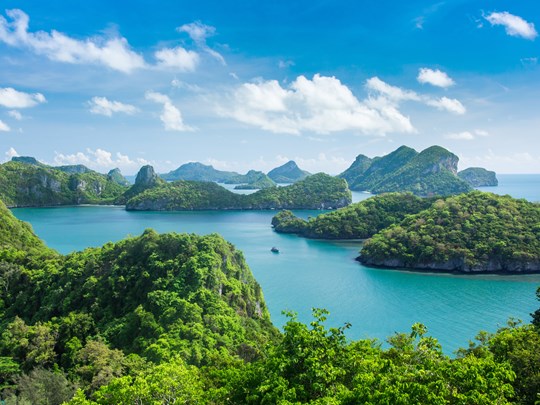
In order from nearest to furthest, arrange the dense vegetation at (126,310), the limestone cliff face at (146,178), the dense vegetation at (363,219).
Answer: the dense vegetation at (126,310) → the dense vegetation at (363,219) → the limestone cliff face at (146,178)

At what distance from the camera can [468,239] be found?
213ft

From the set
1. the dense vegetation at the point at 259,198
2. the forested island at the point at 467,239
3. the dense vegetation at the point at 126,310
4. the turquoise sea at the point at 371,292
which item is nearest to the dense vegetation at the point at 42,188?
the dense vegetation at the point at 259,198

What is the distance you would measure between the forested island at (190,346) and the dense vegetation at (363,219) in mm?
54824

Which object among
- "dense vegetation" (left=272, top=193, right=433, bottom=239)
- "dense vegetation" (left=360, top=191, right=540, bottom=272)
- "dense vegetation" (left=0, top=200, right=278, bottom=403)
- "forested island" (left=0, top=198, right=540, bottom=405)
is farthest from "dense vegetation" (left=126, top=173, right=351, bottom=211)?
"dense vegetation" (left=0, top=200, right=278, bottom=403)

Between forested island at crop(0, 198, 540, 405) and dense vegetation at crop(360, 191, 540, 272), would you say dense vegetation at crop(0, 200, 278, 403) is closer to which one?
forested island at crop(0, 198, 540, 405)

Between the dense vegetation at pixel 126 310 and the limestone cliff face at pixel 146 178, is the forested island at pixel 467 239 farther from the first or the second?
the limestone cliff face at pixel 146 178

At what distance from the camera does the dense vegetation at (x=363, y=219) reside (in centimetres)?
9150

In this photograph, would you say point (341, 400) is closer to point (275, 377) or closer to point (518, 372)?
point (275, 377)

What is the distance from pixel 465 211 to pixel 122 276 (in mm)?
60200

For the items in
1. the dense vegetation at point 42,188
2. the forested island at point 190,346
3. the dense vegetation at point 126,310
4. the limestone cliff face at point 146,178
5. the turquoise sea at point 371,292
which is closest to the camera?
the forested island at point 190,346

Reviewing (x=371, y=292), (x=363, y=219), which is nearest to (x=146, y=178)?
(x=363, y=219)

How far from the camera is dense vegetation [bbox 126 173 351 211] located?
15788 centimetres

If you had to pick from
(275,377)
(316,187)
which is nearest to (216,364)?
(275,377)

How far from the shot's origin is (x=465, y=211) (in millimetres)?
71812
